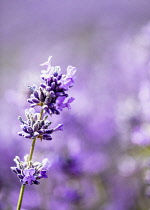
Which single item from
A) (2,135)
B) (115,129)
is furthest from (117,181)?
(2,135)

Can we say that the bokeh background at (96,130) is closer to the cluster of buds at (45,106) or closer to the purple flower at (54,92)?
the cluster of buds at (45,106)

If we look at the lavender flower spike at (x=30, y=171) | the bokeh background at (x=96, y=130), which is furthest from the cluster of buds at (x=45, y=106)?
the bokeh background at (x=96, y=130)

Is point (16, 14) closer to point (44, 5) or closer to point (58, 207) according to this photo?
point (44, 5)

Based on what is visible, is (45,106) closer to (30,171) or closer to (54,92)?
(54,92)

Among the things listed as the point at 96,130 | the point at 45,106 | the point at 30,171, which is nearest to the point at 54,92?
the point at 45,106

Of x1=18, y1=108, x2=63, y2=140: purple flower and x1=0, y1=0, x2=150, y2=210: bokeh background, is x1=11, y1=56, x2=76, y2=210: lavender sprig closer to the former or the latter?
x1=18, y1=108, x2=63, y2=140: purple flower
